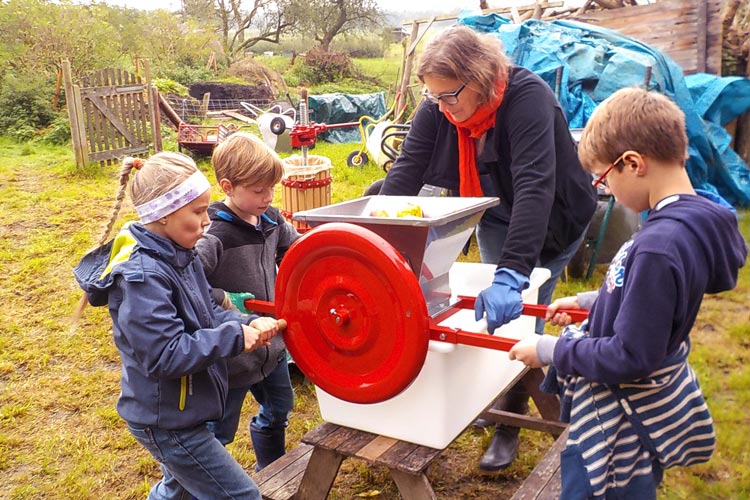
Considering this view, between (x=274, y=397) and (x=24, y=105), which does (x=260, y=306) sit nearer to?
(x=274, y=397)

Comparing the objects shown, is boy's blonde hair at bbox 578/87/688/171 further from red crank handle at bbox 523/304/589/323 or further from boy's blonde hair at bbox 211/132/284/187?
boy's blonde hair at bbox 211/132/284/187

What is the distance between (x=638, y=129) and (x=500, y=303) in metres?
0.58

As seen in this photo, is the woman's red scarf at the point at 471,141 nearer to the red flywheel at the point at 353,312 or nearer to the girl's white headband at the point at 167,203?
the red flywheel at the point at 353,312

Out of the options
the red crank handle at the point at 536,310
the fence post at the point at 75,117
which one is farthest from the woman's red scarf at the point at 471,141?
the fence post at the point at 75,117

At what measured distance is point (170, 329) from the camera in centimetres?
162

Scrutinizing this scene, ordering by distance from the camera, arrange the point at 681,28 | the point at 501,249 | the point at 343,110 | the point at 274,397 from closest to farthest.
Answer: the point at 274,397, the point at 501,249, the point at 681,28, the point at 343,110

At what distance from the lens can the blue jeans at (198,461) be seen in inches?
68.0

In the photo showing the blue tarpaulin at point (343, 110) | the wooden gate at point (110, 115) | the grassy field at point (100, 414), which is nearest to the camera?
the grassy field at point (100, 414)

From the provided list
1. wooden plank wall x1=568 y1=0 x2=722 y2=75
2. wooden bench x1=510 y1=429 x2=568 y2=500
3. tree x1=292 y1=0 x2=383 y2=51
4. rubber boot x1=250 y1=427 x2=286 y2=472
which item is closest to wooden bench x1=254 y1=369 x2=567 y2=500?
wooden bench x1=510 y1=429 x2=568 y2=500

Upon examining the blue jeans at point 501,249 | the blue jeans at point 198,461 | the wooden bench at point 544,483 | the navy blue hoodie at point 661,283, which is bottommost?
the wooden bench at point 544,483

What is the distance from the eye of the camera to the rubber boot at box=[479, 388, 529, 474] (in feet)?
8.96

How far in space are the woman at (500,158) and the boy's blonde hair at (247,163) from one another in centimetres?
52

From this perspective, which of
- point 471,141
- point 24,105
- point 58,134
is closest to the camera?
point 471,141

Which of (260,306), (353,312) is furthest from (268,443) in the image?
(353,312)
